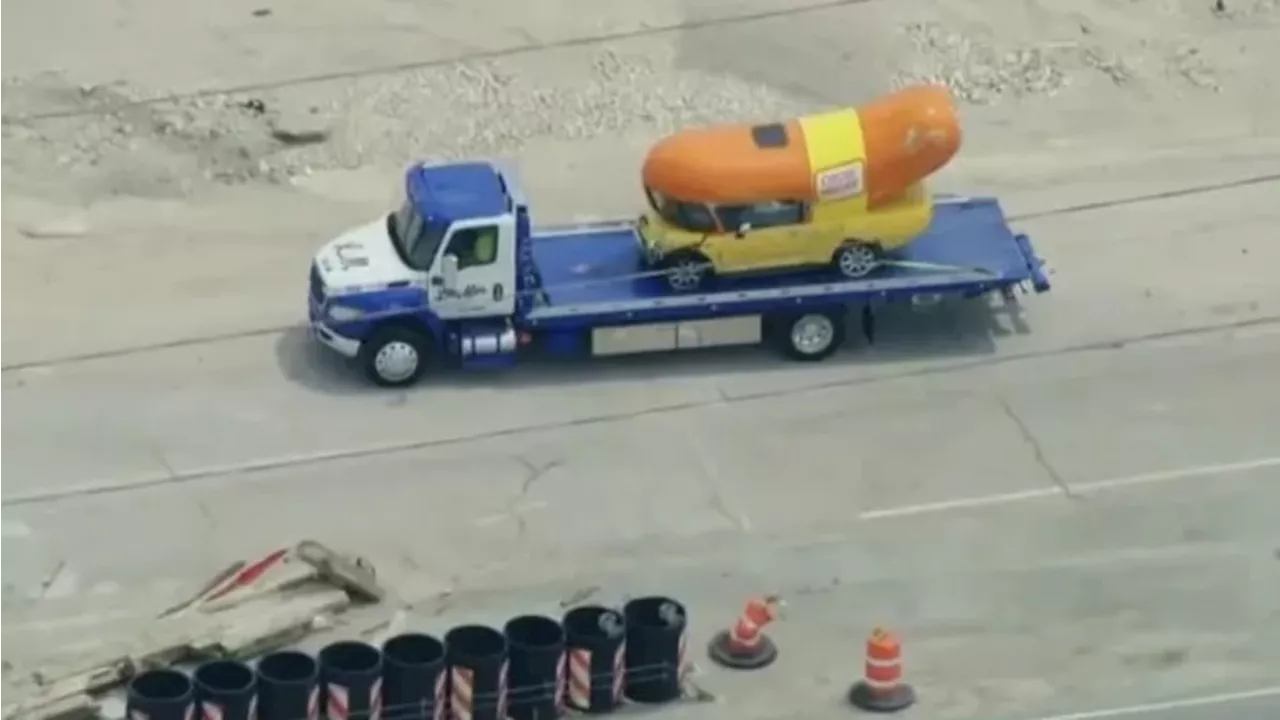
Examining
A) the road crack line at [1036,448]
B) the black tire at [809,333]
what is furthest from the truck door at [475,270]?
the road crack line at [1036,448]

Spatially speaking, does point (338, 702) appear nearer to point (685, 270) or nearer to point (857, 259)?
point (685, 270)

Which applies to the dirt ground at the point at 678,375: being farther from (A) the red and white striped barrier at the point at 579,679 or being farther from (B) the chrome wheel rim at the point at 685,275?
(A) the red and white striped barrier at the point at 579,679

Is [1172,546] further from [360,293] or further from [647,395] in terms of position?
[360,293]

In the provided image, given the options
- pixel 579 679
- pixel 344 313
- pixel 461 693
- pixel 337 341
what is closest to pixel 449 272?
pixel 344 313

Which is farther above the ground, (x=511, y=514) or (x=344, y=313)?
(x=344, y=313)

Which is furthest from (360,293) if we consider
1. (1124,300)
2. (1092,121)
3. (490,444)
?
(1092,121)

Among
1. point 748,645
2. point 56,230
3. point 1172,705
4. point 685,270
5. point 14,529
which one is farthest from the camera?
point 56,230

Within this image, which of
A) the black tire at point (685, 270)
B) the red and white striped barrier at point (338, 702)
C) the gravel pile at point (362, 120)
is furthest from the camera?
the gravel pile at point (362, 120)
